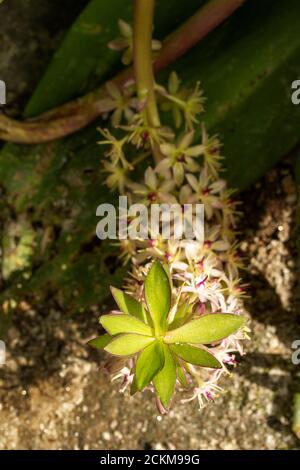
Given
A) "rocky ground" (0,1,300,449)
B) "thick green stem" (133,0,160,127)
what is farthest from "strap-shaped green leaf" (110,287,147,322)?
"rocky ground" (0,1,300,449)

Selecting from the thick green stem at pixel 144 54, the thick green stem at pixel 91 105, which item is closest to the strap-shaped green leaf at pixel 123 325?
the thick green stem at pixel 144 54

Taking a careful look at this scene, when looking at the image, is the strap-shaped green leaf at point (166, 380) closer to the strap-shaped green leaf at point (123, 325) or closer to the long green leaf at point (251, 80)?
the strap-shaped green leaf at point (123, 325)

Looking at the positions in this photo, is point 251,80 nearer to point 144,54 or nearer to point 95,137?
point 144,54

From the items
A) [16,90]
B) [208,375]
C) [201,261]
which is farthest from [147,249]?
[16,90]

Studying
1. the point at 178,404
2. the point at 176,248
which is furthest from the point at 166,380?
the point at 178,404

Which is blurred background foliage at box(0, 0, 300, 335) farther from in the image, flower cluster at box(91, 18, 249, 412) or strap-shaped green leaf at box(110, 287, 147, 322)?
strap-shaped green leaf at box(110, 287, 147, 322)

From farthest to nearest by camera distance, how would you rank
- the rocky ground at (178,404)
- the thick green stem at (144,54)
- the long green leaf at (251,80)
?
the rocky ground at (178,404)
the long green leaf at (251,80)
the thick green stem at (144,54)

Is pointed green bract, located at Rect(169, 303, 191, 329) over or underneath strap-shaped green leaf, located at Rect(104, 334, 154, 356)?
over
